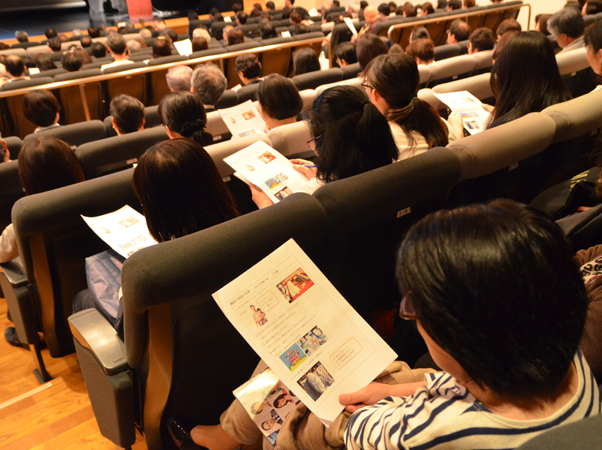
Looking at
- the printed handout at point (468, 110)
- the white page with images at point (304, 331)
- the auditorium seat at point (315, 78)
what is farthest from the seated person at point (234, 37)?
the white page with images at point (304, 331)

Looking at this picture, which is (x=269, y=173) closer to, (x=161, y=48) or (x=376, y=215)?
(x=376, y=215)

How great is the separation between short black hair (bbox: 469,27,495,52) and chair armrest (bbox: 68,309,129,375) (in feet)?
12.5

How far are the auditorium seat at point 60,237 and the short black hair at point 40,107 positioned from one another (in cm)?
176

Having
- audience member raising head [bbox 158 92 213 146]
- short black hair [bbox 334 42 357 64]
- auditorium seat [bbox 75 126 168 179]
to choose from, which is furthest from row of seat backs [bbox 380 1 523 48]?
auditorium seat [bbox 75 126 168 179]

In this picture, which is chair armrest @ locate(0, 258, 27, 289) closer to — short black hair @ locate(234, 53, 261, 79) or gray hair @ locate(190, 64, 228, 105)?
gray hair @ locate(190, 64, 228, 105)

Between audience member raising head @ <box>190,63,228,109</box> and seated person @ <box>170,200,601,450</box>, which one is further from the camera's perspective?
audience member raising head @ <box>190,63,228,109</box>

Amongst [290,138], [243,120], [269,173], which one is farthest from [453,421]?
[243,120]

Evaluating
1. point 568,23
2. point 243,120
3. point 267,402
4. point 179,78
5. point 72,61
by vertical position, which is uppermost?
point 72,61

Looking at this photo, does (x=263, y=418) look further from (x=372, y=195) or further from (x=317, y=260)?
(x=372, y=195)

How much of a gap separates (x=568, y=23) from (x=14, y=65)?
5086 mm

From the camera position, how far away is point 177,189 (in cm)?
134

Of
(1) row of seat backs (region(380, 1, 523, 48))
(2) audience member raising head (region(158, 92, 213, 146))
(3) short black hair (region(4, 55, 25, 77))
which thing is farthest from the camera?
(1) row of seat backs (region(380, 1, 523, 48))

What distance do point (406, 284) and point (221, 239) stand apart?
1.46ft

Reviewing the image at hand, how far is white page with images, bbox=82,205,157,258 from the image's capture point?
1.49 meters
